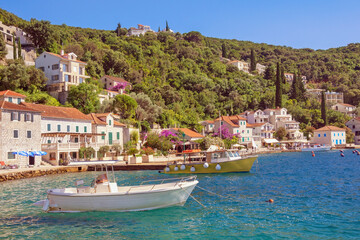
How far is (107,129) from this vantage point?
55.1 metres

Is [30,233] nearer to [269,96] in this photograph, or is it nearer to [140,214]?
[140,214]

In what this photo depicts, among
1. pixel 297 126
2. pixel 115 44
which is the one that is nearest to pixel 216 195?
pixel 297 126

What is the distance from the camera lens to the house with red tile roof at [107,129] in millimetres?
53656

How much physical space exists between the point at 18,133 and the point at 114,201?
90.7ft

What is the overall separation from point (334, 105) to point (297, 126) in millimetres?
36880

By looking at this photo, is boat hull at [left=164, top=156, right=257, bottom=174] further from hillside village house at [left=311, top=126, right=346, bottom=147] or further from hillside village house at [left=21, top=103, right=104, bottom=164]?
hillside village house at [left=311, top=126, right=346, bottom=147]

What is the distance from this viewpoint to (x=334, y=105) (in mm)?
129375

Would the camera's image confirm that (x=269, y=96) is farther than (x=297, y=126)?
Yes

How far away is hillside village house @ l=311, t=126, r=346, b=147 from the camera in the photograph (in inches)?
3834

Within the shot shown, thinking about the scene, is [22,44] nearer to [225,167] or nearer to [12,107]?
[12,107]

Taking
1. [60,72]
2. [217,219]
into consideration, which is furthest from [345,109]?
[217,219]

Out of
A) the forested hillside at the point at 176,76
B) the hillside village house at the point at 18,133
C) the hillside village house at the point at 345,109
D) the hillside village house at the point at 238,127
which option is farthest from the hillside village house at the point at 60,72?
the hillside village house at the point at 345,109

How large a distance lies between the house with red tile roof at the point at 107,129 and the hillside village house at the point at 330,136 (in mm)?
64949

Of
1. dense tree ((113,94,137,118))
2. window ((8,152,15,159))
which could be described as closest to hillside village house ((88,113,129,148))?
dense tree ((113,94,137,118))
